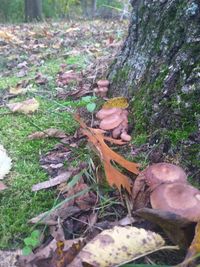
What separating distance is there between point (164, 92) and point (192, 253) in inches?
31.8

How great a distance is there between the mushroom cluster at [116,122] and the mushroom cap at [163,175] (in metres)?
0.42

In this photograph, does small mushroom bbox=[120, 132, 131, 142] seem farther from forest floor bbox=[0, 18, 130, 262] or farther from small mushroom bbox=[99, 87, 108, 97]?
small mushroom bbox=[99, 87, 108, 97]

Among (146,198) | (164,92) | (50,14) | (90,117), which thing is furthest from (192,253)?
(50,14)

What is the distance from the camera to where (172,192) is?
129cm

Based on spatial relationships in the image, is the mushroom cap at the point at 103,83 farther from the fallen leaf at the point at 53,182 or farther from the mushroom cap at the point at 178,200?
the mushroom cap at the point at 178,200

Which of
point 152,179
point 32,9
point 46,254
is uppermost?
point 152,179

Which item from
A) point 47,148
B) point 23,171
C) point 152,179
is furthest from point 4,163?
point 152,179

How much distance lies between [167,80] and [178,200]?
68 centimetres

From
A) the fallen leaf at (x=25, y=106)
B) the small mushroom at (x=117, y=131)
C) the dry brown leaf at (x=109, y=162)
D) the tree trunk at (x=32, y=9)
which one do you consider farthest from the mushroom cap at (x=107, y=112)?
the tree trunk at (x=32, y=9)

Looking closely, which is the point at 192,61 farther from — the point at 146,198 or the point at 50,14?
the point at 50,14

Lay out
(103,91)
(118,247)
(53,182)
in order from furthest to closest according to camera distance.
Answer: (103,91) → (53,182) → (118,247)

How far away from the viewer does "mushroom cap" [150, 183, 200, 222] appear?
123cm

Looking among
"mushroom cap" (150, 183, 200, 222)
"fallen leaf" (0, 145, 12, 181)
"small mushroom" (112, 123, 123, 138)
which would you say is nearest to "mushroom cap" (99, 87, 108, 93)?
"small mushroom" (112, 123, 123, 138)

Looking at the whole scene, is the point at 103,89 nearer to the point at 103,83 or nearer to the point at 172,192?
the point at 103,83
